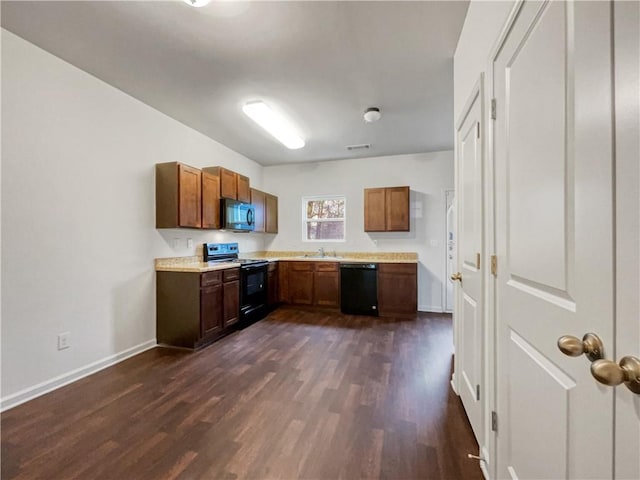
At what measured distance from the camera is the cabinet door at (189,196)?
3.18 m

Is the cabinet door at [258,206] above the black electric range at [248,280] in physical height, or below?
above

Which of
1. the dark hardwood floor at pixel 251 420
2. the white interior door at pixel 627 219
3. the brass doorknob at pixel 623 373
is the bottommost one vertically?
the dark hardwood floor at pixel 251 420

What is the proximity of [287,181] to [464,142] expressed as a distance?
13.3ft

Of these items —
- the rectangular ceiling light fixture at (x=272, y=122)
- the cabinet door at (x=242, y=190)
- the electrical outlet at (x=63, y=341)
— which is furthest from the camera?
the cabinet door at (x=242, y=190)

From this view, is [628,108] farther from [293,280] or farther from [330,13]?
[293,280]

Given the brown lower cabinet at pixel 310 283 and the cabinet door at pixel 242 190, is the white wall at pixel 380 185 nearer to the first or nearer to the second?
the brown lower cabinet at pixel 310 283

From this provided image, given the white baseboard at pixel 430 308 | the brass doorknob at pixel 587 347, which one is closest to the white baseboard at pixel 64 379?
the brass doorknob at pixel 587 347

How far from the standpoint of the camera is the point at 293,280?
196 inches

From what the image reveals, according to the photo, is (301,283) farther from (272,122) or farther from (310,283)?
(272,122)

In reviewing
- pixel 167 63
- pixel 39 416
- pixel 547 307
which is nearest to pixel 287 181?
pixel 167 63

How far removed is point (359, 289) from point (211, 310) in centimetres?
225

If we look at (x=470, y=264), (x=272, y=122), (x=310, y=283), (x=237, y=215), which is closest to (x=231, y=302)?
(x=237, y=215)

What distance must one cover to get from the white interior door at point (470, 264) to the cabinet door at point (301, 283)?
2.95m

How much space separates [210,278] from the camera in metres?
3.24
